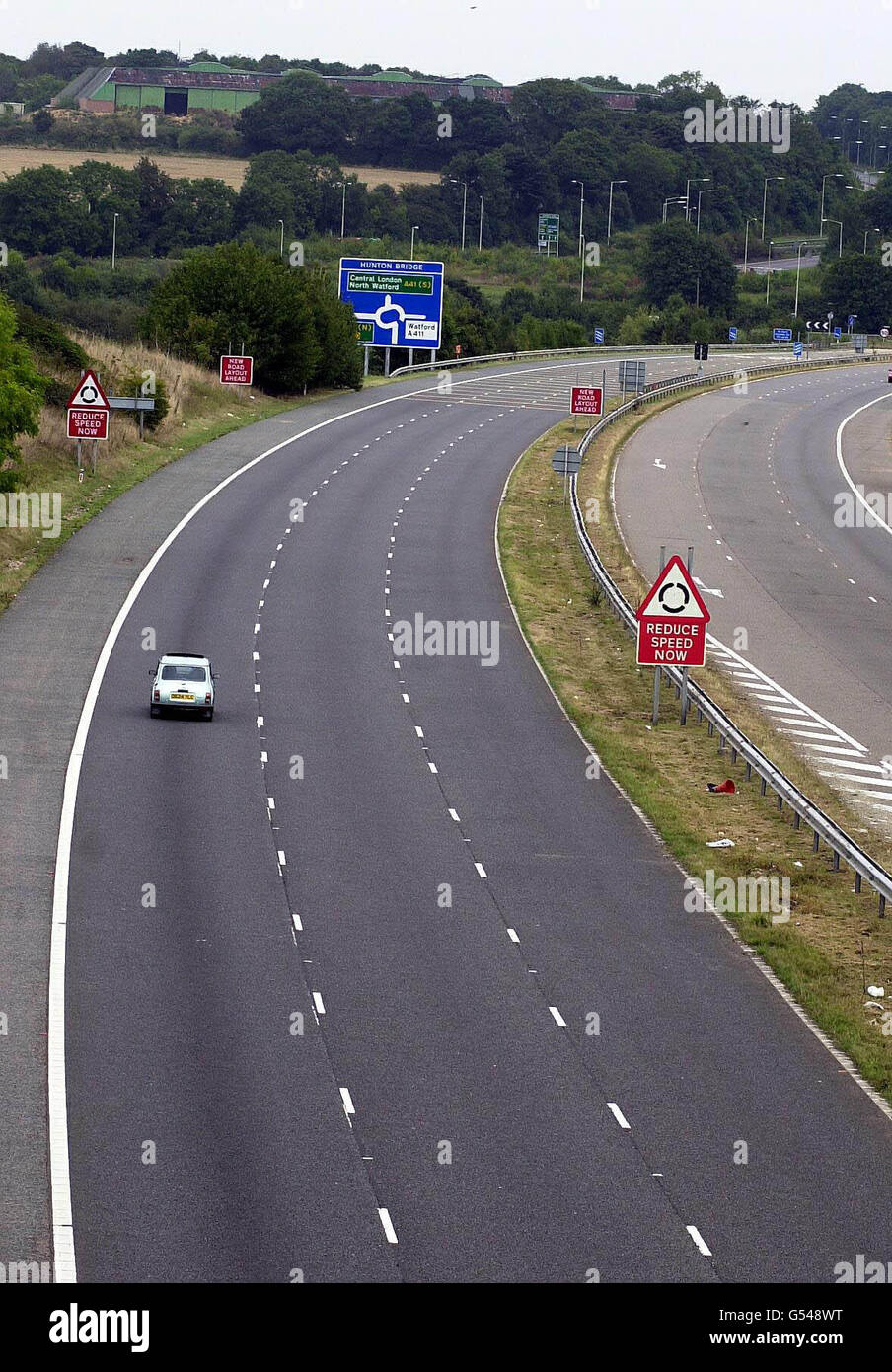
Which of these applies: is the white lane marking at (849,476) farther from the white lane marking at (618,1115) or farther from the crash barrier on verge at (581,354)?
the white lane marking at (618,1115)

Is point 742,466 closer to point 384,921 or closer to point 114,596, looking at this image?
point 114,596

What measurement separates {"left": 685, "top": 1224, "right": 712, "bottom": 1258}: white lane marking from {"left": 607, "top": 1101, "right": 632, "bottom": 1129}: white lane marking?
7.36 feet

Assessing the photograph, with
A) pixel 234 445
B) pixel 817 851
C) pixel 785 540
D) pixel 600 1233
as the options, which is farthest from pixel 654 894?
pixel 234 445

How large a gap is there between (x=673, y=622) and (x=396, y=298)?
71.0 metres

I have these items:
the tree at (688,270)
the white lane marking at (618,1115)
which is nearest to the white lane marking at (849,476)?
the white lane marking at (618,1115)

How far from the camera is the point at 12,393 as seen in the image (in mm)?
44688

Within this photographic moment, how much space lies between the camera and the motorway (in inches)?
1543

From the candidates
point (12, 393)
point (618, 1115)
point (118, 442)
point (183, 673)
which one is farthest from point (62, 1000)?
point (118, 442)

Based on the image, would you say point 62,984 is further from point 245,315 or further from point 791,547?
point 245,315

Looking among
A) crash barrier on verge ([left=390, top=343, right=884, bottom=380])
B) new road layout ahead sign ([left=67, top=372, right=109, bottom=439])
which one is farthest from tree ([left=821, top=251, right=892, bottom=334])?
new road layout ahead sign ([left=67, top=372, right=109, bottom=439])

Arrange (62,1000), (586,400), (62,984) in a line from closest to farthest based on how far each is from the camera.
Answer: (62,1000), (62,984), (586,400)

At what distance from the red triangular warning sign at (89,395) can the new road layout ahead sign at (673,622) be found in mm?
23873

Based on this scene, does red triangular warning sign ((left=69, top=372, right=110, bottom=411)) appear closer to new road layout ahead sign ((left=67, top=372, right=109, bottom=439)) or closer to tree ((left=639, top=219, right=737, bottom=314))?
new road layout ahead sign ((left=67, top=372, right=109, bottom=439))
